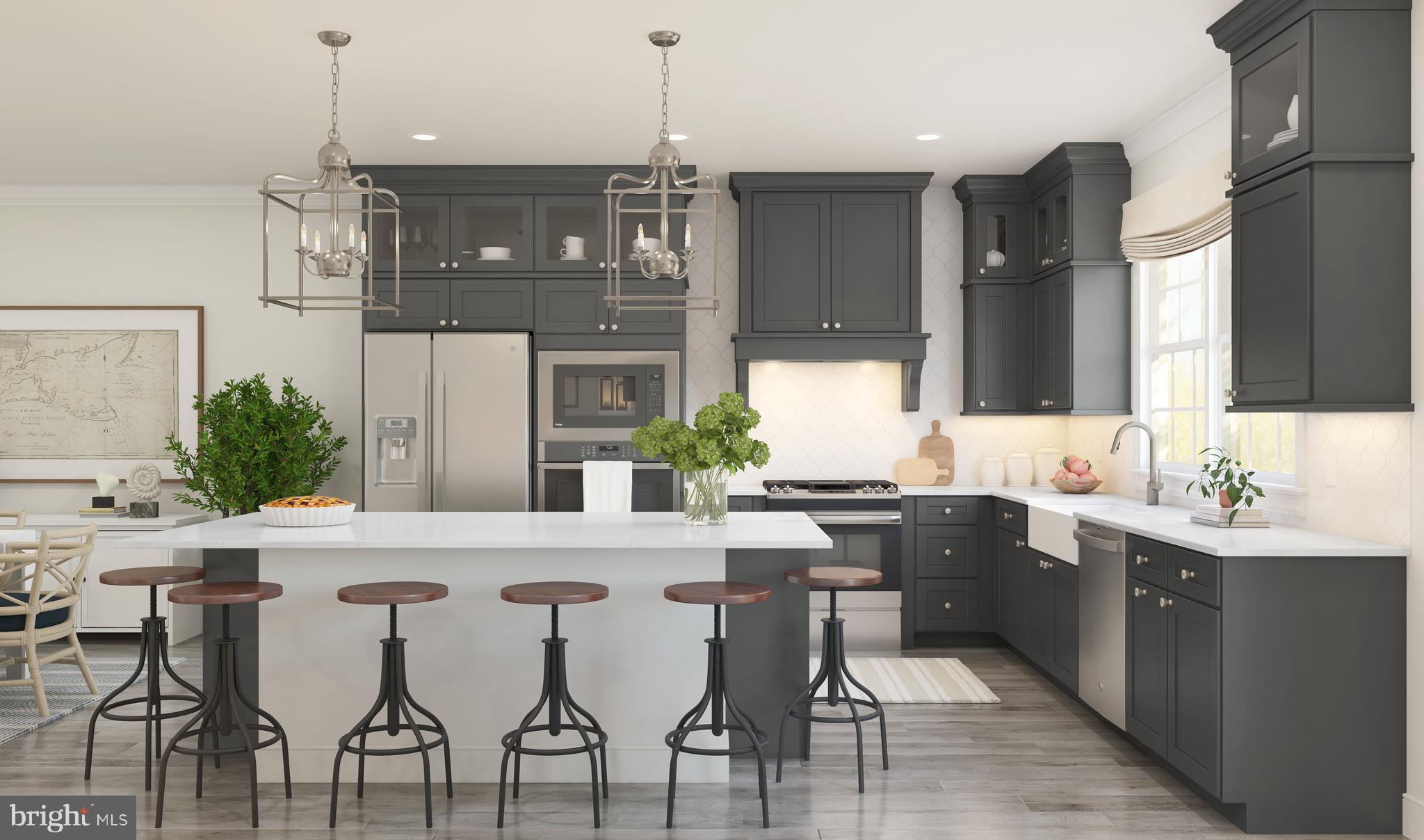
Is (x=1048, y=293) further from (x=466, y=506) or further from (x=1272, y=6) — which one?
(x=466, y=506)

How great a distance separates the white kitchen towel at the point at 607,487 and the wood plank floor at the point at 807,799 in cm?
122

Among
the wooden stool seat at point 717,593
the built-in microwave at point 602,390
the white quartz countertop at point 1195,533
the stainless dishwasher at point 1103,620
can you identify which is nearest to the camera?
the white quartz countertop at point 1195,533

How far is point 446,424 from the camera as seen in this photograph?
18.2 ft

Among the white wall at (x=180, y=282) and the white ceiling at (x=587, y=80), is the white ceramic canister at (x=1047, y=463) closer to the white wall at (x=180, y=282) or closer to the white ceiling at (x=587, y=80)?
the white ceiling at (x=587, y=80)

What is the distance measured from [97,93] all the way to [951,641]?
5.10m

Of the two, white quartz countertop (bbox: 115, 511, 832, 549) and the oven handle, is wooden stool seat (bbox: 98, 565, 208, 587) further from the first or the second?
the oven handle

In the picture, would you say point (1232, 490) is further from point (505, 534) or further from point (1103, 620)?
point (505, 534)

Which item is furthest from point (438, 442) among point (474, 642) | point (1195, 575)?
point (1195, 575)

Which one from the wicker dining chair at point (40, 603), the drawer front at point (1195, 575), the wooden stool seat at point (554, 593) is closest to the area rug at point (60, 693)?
the wicker dining chair at point (40, 603)

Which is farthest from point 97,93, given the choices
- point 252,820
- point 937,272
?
point 937,272

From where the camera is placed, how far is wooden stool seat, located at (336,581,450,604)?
→ 322cm

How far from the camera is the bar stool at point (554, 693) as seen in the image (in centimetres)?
323

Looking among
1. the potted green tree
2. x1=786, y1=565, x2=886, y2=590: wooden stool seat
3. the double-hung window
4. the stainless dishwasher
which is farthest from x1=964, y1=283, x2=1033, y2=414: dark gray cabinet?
the potted green tree

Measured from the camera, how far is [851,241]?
5.90m
